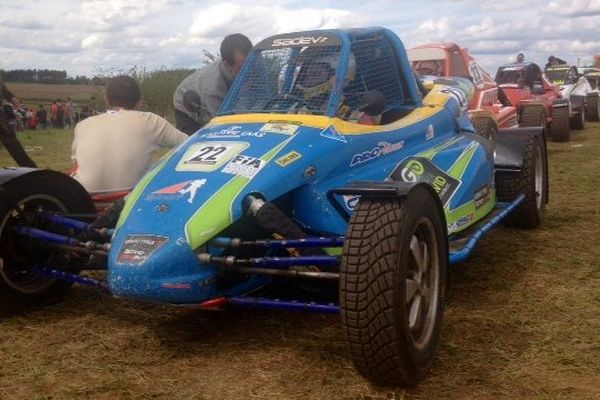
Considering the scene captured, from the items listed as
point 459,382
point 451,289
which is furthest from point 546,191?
point 459,382

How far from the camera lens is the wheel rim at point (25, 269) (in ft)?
14.1

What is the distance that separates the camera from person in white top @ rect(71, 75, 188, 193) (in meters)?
4.91

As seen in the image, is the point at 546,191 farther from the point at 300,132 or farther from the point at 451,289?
the point at 300,132

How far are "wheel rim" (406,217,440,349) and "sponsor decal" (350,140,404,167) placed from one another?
87cm

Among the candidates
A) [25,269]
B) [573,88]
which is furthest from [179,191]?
[573,88]

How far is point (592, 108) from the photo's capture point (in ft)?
59.2

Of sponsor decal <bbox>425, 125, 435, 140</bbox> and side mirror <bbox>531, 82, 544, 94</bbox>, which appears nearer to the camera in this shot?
sponsor decal <bbox>425, 125, 435, 140</bbox>

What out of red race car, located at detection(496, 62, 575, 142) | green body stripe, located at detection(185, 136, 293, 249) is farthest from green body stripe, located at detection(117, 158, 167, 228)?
red race car, located at detection(496, 62, 575, 142)

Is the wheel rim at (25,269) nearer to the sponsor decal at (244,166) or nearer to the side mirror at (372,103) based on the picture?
the sponsor decal at (244,166)

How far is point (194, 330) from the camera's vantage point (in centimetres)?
407

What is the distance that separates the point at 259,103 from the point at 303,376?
205cm

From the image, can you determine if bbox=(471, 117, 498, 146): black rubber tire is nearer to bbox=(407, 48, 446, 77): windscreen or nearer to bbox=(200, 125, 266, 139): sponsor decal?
bbox=(407, 48, 446, 77): windscreen

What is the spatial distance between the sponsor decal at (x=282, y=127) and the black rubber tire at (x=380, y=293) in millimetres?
1054

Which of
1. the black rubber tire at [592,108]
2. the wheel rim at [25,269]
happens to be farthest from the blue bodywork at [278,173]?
the black rubber tire at [592,108]
